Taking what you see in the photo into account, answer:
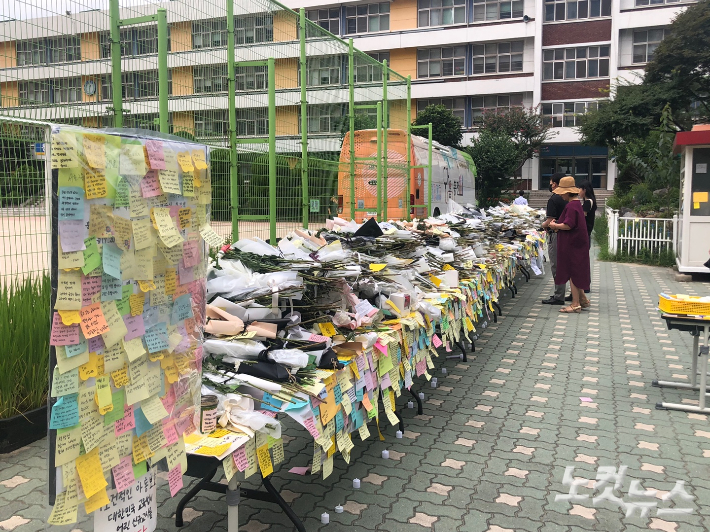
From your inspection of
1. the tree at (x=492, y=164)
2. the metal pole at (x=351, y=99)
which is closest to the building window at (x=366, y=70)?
the metal pole at (x=351, y=99)

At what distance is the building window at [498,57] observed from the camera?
39844 millimetres

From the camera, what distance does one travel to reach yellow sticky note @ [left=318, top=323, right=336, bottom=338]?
356 cm

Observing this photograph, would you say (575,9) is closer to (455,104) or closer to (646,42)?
(646,42)

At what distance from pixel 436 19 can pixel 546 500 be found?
41222 mm

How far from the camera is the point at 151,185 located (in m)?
2.11

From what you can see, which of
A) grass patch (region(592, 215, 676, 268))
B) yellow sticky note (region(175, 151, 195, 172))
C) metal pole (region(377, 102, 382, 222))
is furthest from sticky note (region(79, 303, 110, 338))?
grass patch (region(592, 215, 676, 268))

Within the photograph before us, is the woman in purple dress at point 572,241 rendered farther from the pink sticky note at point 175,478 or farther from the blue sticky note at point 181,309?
the pink sticky note at point 175,478

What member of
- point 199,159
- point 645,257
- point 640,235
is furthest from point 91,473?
point 640,235

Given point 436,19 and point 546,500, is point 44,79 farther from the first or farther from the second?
point 436,19

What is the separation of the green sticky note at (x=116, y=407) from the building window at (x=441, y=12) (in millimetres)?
42125

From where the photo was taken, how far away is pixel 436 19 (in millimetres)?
40406

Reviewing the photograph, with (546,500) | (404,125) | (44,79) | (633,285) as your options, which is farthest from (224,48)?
(633,285)

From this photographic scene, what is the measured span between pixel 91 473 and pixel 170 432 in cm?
35

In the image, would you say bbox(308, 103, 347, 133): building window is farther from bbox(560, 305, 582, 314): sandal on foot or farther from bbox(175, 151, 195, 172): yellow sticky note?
bbox(560, 305, 582, 314): sandal on foot
